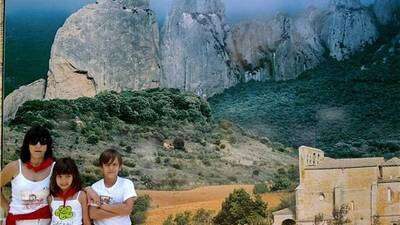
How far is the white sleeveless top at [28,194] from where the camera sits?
4586 mm

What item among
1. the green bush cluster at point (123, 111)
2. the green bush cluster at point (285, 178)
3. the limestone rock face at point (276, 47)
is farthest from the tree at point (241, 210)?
the limestone rock face at point (276, 47)

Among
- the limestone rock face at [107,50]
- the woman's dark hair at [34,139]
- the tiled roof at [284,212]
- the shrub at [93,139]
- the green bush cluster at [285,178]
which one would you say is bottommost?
the tiled roof at [284,212]

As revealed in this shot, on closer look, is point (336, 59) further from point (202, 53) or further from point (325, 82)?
point (202, 53)

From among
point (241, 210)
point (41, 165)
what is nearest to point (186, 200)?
point (241, 210)

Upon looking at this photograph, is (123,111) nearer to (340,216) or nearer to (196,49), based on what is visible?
(196,49)

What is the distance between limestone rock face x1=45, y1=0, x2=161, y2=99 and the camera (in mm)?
9312

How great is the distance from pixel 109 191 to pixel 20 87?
439cm

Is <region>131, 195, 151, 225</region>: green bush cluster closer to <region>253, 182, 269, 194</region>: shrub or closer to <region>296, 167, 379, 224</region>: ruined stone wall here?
<region>253, 182, 269, 194</region>: shrub

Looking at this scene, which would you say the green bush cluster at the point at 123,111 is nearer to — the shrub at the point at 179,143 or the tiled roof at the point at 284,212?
the shrub at the point at 179,143

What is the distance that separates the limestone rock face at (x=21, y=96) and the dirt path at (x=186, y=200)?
155 cm

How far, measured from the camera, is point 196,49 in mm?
9523

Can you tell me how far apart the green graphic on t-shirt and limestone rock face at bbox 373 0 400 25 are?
553 cm

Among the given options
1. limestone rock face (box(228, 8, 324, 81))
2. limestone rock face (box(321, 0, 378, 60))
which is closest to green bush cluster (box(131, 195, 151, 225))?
limestone rock face (box(228, 8, 324, 81))

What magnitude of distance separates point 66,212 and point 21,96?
452cm
